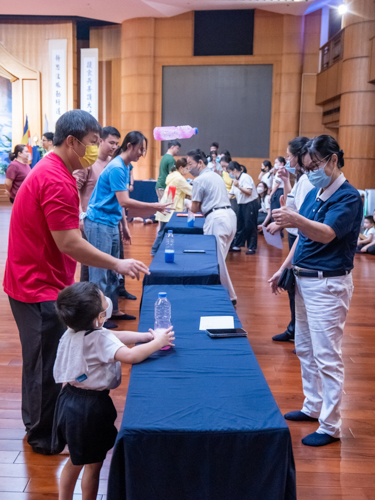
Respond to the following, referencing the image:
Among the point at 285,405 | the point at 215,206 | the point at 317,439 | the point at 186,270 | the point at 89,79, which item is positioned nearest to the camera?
the point at 317,439

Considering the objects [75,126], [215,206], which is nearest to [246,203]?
[215,206]

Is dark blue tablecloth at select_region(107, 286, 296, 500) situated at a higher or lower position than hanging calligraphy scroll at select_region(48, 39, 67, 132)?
lower

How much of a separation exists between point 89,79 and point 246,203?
25.8 ft

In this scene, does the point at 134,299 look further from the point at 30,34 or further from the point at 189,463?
the point at 30,34

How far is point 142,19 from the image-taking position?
42.8ft

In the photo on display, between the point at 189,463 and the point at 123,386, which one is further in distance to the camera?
the point at 123,386

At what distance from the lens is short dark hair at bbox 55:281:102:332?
5.46 feet

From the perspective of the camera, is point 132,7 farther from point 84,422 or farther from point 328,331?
point 84,422

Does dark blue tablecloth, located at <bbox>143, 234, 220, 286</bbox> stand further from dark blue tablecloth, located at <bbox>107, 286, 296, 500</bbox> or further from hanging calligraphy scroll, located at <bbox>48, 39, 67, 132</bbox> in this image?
hanging calligraphy scroll, located at <bbox>48, 39, 67, 132</bbox>

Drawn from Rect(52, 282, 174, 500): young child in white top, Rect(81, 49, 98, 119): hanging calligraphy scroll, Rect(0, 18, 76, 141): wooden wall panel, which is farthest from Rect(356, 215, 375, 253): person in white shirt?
Rect(0, 18, 76, 141): wooden wall panel

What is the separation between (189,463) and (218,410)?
18 centimetres

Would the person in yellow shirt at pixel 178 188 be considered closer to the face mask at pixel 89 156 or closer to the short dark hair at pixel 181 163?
the short dark hair at pixel 181 163

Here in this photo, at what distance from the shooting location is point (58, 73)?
1391 cm

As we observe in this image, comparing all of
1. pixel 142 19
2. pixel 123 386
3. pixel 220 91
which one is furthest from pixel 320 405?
pixel 142 19
